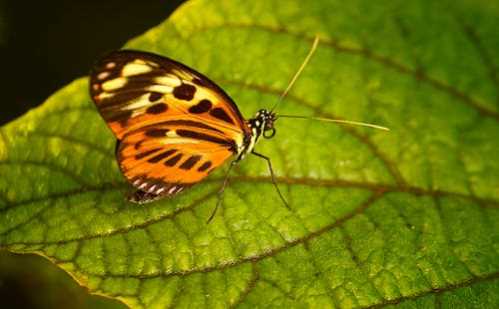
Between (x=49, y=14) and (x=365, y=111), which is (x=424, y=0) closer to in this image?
(x=365, y=111)

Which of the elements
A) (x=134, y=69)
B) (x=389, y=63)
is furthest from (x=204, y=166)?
(x=389, y=63)

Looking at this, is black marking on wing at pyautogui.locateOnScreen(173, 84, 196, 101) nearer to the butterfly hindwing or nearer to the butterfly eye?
the butterfly hindwing

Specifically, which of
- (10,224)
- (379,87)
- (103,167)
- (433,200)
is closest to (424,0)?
(379,87)

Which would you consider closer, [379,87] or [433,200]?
[433,200]

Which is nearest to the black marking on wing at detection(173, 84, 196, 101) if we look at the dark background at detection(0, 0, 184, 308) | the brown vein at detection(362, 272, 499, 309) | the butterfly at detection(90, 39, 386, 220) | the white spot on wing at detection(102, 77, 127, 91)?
the butterfly at detection(90, 39, 386, 220)

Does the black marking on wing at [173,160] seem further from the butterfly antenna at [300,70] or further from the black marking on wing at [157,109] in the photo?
the butterfly antenna at [300,70]

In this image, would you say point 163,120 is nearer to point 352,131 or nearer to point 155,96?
point 155,96
